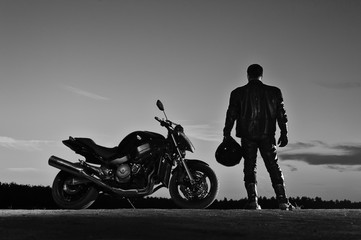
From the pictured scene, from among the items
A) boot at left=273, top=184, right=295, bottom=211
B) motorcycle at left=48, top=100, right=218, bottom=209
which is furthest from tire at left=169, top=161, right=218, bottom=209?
boot at left=273, top=184, right=295, bottom=211

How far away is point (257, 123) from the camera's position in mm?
10977

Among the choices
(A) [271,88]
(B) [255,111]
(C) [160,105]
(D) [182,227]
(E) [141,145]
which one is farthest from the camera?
(A) [271,88]

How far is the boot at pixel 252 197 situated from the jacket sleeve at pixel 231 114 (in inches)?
45.5

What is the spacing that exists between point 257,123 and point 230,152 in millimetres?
790

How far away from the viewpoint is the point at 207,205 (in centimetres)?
1005

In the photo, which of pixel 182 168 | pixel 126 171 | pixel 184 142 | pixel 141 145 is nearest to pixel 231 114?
pixel 184 142

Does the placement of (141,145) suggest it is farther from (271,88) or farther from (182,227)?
(182,227)

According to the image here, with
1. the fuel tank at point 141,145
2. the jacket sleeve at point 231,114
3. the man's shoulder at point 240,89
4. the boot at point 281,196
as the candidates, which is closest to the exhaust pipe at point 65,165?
the fuel tank at point 141,145

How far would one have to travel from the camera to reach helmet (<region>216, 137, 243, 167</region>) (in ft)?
36.3

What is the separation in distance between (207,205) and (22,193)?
9.78 meters

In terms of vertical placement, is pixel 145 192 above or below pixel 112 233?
above

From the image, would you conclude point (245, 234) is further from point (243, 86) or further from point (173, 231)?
point (243, 86)

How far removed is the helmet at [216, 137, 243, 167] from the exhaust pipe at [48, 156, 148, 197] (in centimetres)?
200

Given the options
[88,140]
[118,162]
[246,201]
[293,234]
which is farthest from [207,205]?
[293,234]
